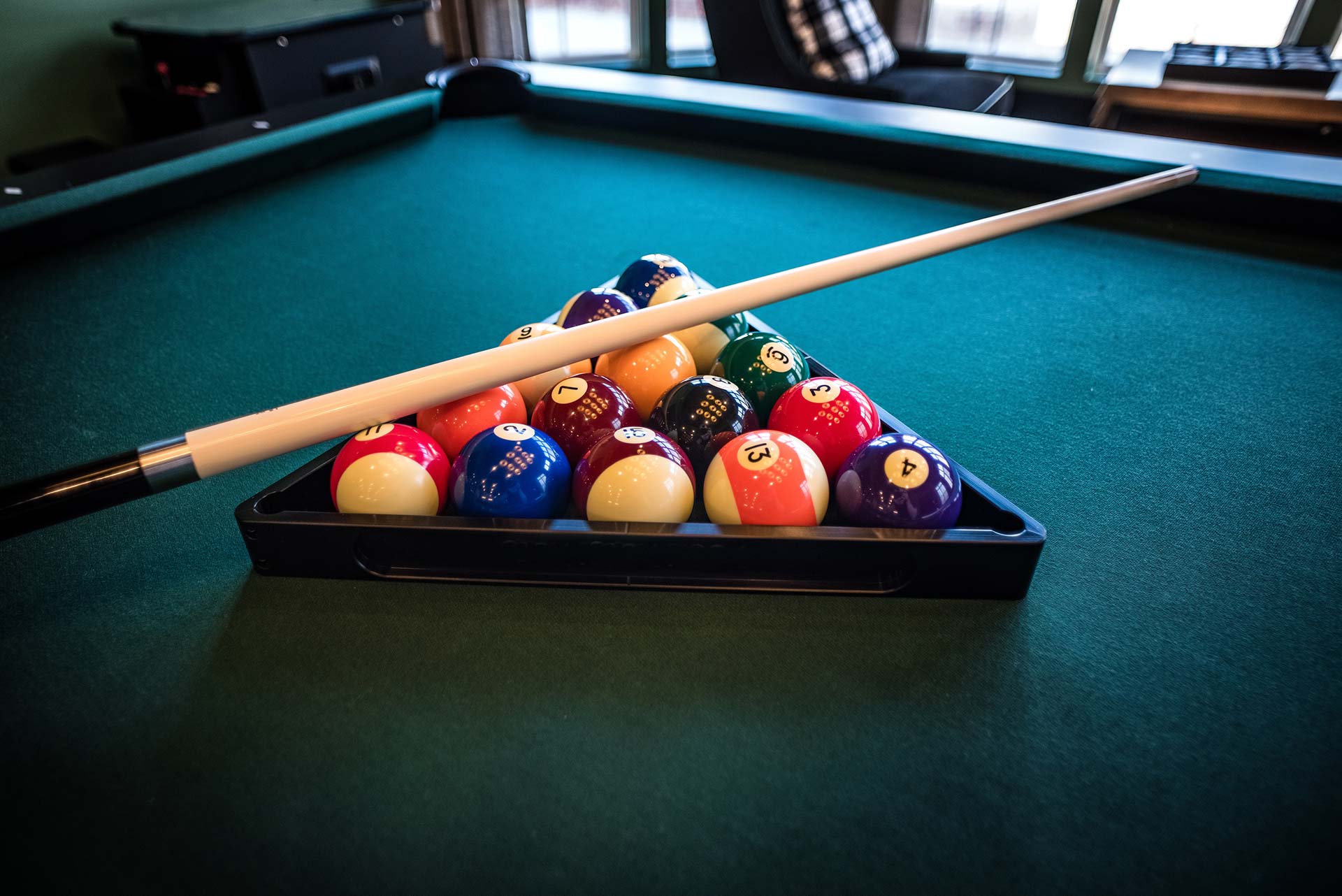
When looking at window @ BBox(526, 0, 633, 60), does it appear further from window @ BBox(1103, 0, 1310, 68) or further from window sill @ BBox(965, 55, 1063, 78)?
window @ BBox(1103, 0, 1310, 68)

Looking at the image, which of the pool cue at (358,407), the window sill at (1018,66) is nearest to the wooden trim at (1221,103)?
the window sill at (1018,66)

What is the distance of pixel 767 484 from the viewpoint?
3.27ft

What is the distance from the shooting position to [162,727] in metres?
0.82

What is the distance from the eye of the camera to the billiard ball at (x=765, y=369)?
1218 millimetres

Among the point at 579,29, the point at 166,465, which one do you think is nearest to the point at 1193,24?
the point at 579,29

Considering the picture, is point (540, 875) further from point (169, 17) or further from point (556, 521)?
point (169, 17)

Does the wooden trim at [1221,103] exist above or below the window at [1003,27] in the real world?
below

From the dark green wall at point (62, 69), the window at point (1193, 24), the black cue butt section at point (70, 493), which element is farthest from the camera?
the window at point (1193, 24)

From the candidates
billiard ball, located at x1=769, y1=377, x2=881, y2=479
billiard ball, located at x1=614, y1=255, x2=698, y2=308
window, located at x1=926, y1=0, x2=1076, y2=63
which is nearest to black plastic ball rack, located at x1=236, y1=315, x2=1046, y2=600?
billiard ball, located at x1=769, y1=377, x2=881, y2=479

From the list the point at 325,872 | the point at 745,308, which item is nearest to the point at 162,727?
the point at 325,872

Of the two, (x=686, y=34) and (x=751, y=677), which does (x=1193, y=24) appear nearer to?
(x=686, y=34)

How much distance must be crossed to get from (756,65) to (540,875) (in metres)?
4.55

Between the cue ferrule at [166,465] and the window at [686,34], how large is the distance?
569 cm

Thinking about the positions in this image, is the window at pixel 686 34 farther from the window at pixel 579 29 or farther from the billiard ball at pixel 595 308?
the billiard ball at pixel 595 308
